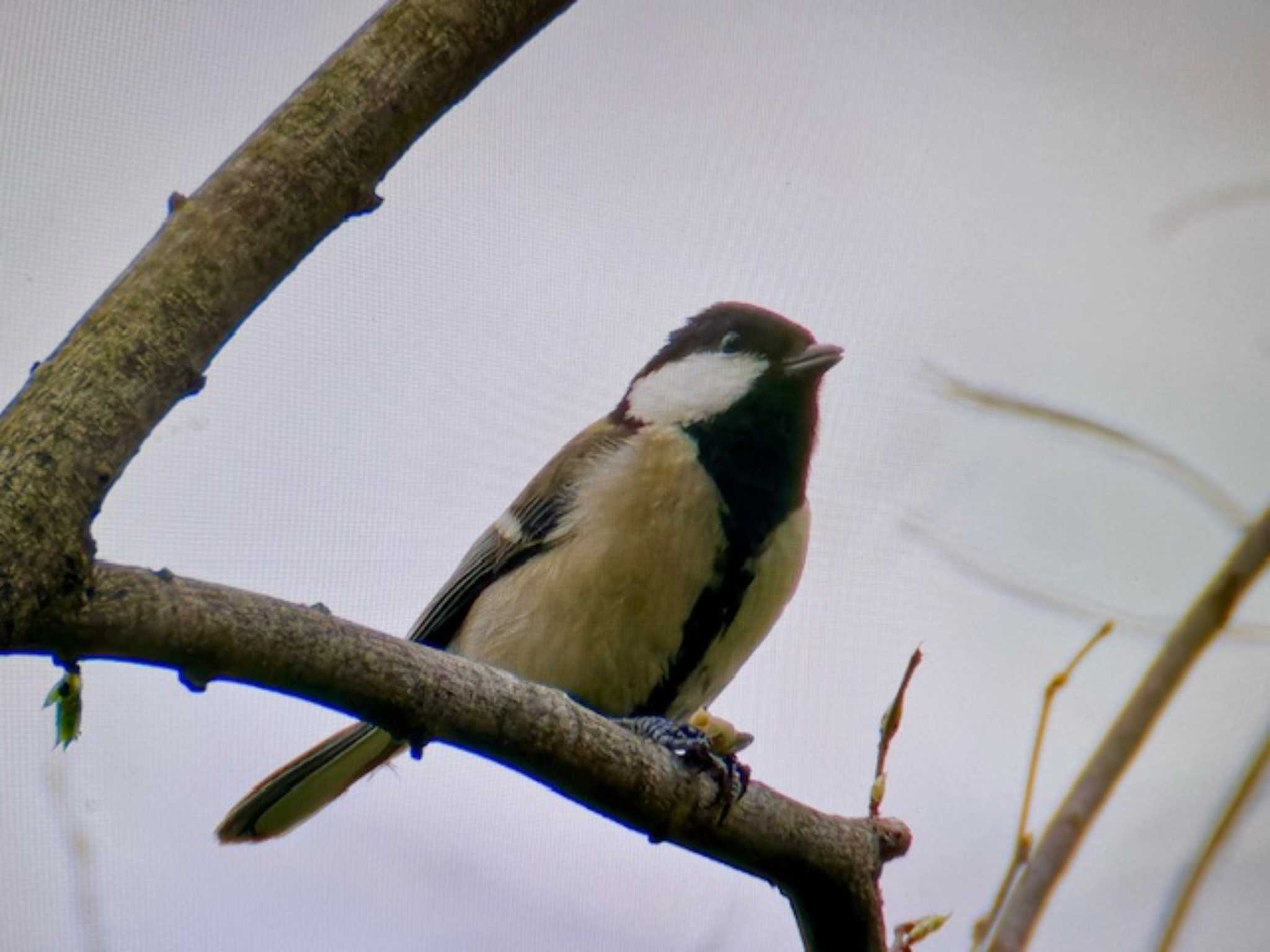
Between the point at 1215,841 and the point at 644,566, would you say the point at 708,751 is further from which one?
the point at 1215,841

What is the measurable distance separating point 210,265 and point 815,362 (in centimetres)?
145

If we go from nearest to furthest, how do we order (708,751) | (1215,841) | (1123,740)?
(1123,740) → (1215,841) → (708,751)

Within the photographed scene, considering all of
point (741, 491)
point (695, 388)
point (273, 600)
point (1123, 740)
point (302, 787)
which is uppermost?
point (695, 388)

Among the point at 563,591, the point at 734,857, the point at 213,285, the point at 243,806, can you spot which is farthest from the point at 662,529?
→ the point at 213,285

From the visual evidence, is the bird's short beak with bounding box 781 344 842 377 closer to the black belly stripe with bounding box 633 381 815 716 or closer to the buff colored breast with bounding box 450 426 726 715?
the black belly stripe with bounding box 633 381 815 716

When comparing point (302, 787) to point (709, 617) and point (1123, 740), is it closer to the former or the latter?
point (709, 617)

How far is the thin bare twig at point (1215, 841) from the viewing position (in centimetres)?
153

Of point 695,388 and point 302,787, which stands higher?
point 695,388

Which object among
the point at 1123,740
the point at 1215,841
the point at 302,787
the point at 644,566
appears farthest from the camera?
the point at 302,787

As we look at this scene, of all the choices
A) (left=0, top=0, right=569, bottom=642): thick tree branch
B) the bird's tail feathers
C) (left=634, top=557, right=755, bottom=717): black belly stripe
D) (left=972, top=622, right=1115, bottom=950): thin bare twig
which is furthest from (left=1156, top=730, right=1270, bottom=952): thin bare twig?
the bird's tail feathers

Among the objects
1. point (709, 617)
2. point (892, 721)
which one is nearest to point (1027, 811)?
point (892, 721)

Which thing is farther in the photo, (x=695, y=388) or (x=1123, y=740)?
(x=695, y=388)

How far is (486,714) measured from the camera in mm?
1667

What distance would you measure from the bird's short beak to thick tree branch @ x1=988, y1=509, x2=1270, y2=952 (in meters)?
1.21
